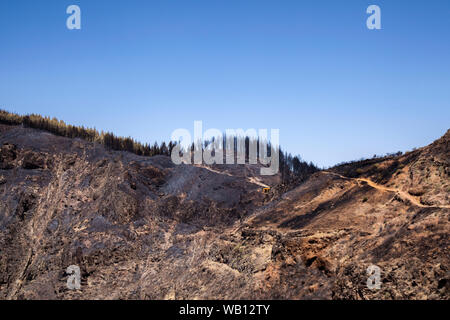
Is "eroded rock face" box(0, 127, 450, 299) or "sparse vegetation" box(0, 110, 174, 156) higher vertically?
"sparse vegetation" box(0, 110, 174, 156)

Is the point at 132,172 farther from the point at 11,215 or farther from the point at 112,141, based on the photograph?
the point at 11,215

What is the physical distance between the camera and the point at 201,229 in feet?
103

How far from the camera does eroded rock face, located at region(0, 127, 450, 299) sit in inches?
751

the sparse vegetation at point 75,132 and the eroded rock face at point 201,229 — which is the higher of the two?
the sparse vegetation at point 75,132

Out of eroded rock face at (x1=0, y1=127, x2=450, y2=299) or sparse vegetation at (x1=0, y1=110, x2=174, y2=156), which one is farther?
sparse vegetation at (x1=0, y1=110, x2=174, y2=156)

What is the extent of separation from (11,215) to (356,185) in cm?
2593

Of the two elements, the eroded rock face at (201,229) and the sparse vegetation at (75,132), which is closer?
the eroded rock face at (201,229)

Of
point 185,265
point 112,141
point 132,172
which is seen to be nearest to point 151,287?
point 185,265

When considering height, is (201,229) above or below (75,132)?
below

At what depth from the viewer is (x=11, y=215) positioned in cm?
3212

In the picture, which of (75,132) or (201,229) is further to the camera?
(75,132)

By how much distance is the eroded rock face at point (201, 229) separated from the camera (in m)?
19.1
